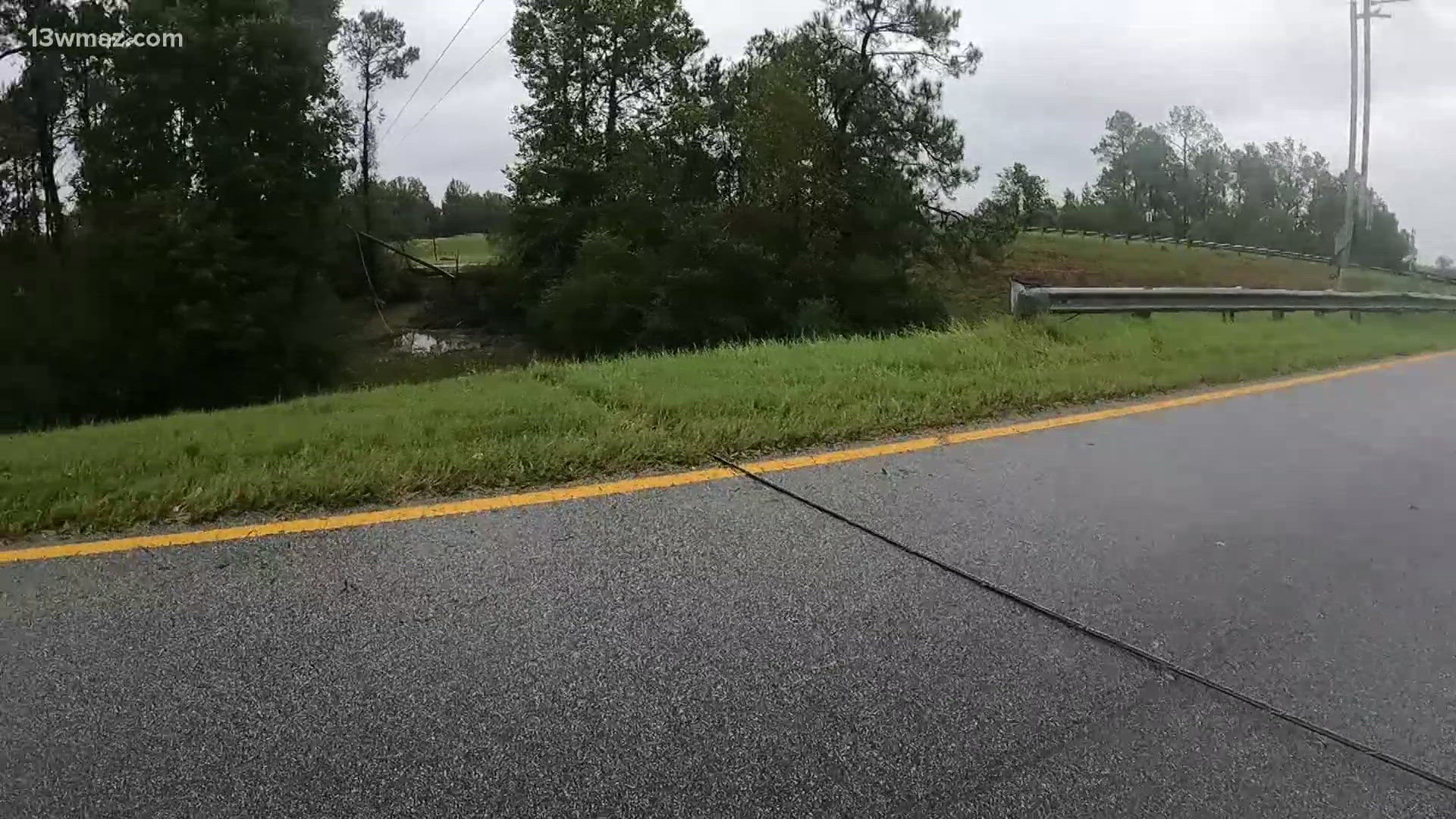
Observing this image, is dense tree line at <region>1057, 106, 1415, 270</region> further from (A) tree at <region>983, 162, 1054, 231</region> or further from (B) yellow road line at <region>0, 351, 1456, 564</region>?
(B) yellow road line at <region>0, 351, 1456, 564</region>

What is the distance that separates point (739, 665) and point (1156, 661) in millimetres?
1391

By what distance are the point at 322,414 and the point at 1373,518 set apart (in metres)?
6.44

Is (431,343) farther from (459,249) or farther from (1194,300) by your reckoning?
(1194,300)

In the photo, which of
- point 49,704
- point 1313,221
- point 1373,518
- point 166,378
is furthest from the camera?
point 1313,221

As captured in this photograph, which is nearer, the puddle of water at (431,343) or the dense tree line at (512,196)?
the dense tree line at (512,196)

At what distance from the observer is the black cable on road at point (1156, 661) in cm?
259

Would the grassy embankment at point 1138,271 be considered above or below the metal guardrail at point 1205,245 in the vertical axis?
below

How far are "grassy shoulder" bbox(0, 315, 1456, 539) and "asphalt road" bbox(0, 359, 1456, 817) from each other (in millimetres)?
613

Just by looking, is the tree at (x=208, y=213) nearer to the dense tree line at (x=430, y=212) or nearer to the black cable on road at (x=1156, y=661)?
the dense tree line at (x=430, y=212)

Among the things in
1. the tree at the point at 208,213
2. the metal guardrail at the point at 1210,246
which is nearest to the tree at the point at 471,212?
the tree at the point at 208,213

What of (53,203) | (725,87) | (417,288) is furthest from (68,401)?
(725,87)

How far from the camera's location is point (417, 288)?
3762cm

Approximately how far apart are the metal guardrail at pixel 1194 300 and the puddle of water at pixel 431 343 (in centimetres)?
2386

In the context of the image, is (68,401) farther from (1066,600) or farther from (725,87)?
(1066,600)
